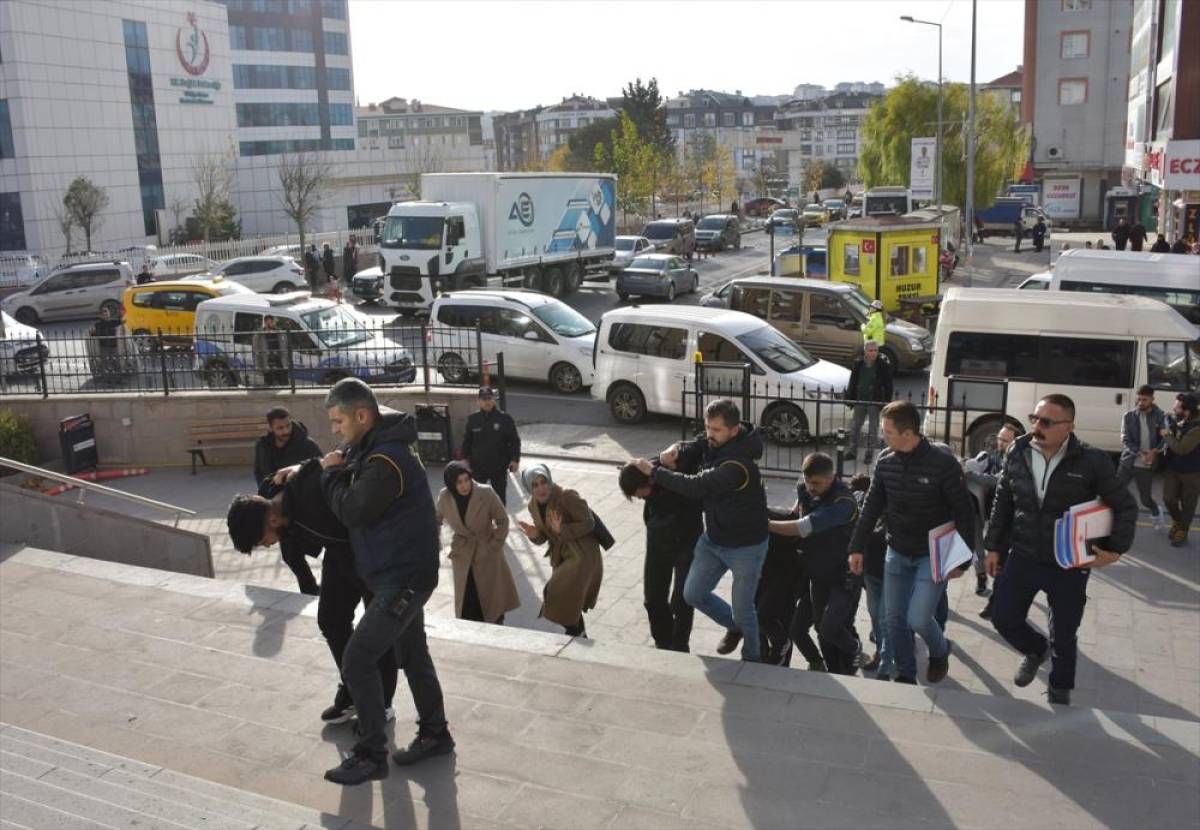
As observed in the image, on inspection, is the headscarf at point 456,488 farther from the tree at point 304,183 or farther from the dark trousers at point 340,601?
the tree at point 304,183

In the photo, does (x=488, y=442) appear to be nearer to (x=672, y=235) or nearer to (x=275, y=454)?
(x=275, y=454)

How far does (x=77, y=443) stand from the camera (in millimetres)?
14586

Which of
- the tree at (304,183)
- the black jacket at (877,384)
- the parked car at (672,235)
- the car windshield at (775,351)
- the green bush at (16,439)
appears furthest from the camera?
the tree at (304,183)

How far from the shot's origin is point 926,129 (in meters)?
49.4

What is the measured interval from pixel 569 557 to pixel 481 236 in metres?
23.1

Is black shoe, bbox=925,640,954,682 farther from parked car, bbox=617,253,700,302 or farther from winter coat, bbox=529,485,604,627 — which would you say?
parked car, bbox=617,253,700,302

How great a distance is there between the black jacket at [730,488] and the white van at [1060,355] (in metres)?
6.80

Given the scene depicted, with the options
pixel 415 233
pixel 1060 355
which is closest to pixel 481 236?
pixel 415 233

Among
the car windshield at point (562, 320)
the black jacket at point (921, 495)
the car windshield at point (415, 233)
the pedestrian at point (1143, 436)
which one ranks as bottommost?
the pedestrian at point (1143, 436)

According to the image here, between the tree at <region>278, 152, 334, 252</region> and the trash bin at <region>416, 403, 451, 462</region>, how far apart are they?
3406 centimetres

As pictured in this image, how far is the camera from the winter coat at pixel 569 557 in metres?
7.09

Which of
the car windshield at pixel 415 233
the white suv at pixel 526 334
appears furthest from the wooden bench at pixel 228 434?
the car windshield at pixel 415 233

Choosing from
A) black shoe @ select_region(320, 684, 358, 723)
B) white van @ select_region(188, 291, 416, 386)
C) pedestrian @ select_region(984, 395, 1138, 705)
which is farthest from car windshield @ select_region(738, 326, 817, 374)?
black shoe @ select_region(320, 684, 358, 723)

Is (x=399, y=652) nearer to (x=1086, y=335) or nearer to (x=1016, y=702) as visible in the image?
(x=1016, y=702)
